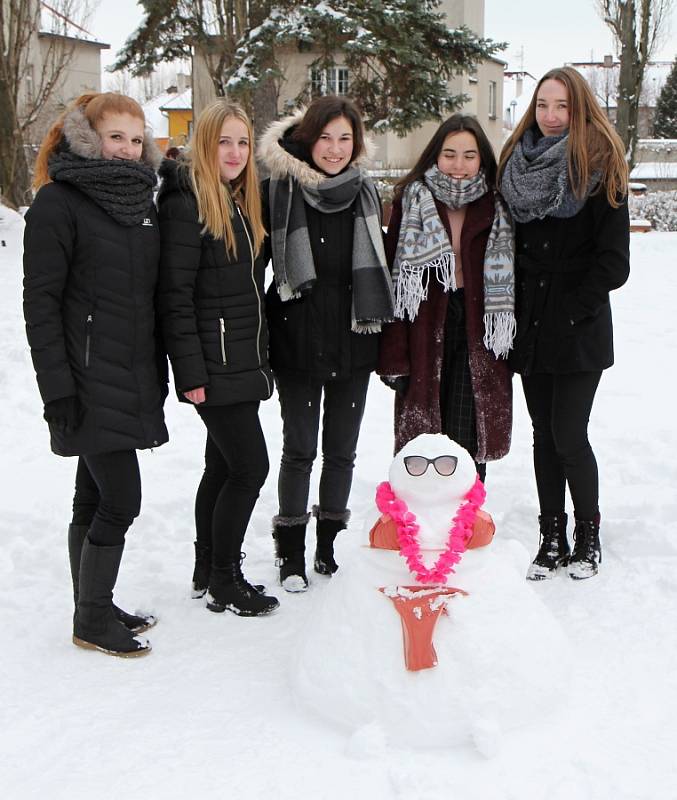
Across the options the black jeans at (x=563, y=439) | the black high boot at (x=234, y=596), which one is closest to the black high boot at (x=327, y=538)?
the black high boot at (x=234, y=596)

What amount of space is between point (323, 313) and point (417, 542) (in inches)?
51.4

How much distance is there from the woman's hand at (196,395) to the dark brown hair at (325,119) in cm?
116

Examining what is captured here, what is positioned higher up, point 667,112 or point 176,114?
point 176,114

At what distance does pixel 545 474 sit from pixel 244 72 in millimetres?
11244

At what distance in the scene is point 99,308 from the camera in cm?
297

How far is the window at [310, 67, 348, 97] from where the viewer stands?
1488 centimetres

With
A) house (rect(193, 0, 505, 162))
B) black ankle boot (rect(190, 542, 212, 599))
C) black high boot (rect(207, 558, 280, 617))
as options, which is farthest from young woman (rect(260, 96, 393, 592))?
house (rect(193, 0, 505, 162))

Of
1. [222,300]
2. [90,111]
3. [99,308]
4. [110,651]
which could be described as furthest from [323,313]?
[110,651]

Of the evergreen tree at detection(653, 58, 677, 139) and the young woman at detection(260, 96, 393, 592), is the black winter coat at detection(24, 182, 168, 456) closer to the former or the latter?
the young woman at detection(260, 96, 393, 592)

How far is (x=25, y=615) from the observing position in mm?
3506

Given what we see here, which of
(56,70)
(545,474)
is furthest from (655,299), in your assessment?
(56,70)

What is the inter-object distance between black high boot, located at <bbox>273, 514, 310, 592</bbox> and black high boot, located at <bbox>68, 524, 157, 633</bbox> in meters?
0.65

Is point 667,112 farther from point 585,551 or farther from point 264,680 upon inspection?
point 264,680

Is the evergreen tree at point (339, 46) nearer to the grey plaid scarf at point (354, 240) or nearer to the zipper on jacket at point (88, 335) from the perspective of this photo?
the grey plaid scarf at point (354, 240)
